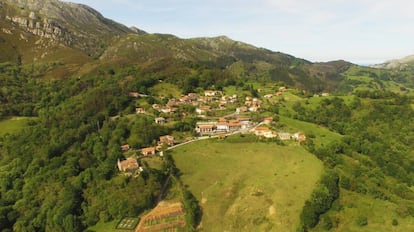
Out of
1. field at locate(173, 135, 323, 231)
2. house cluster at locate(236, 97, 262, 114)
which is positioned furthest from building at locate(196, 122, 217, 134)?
house cluster at locate(236, 97, 262, 114)

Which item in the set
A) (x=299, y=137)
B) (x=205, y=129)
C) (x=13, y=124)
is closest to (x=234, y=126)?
(x=205, y=129)

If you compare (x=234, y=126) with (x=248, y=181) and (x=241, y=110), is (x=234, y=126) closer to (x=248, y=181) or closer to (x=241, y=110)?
(x=241, y=110)

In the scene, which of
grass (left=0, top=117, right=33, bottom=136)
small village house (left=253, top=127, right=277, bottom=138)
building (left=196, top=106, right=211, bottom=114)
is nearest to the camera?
small village house (left=253, top=127, right=277, bottom=138)

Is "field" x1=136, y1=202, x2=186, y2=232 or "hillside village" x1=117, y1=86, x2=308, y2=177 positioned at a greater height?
"hillside village" x1=117, y1=86, x2=308, y2=177

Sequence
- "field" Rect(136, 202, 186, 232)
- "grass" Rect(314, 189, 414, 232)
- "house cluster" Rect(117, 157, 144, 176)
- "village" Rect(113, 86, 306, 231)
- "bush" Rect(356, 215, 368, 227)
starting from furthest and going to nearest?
"house cluster" Rect(117, 157, 144, 176), "village" Rect(113, 86, 306, 231), "field" Rect(136, 202, 186, 232), "bush" Rect(356, 215, 368, 227), "grass" Rect(314, 189, 414, 232)

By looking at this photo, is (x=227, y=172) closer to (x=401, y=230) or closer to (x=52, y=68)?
(x=401, y=230)

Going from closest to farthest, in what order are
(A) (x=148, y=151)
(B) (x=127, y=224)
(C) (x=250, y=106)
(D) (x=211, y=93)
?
(B) (x=127, y=224), (A) (x=148, y=151), (C) (x=250, y=106), (D) (x=211, y=93)

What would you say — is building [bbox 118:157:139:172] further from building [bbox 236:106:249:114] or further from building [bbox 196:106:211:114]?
building [bbox 236:106:249:114]

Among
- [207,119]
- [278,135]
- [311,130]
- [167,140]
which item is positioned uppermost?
[207,119]
